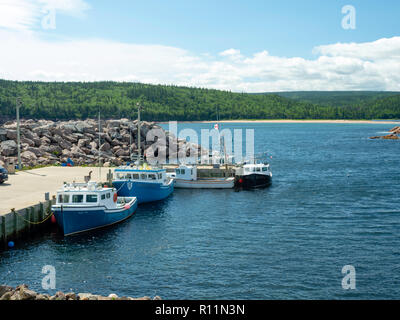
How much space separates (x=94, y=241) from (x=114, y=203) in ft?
22.1

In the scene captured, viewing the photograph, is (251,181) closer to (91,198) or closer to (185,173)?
(185,173)

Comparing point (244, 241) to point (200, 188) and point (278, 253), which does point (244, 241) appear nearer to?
point (278, 253)

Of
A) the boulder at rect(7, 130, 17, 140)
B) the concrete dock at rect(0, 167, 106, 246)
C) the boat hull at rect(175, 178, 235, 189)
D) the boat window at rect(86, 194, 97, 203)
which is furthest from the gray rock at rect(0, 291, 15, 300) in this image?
the boulder at rect(7, 130, 17, 140)

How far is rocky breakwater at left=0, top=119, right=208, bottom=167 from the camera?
7069 cm

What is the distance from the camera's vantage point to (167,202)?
184 feet

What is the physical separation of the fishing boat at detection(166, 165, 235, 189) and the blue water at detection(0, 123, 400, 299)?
5272 mm

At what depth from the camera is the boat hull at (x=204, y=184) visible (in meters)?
64.6

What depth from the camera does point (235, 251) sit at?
35812 mm

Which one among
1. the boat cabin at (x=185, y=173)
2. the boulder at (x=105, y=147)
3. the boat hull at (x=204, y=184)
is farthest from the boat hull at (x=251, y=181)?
the boulder at (x=105, y=147)

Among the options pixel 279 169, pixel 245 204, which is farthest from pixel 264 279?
pixel 279 169

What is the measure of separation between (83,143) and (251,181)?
109ft

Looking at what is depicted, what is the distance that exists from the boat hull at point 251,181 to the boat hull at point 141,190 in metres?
13.7

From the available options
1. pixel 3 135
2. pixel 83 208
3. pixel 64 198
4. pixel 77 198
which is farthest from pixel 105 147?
pixel 83 208

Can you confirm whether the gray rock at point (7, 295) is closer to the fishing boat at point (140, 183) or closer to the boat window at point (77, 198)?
the boat window at point (77, 198)
